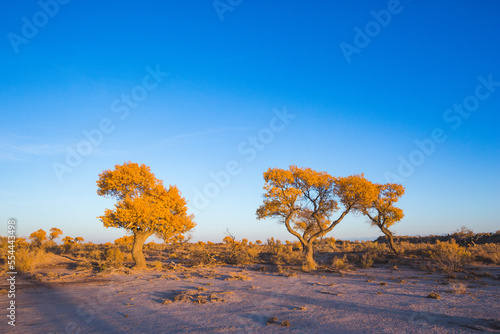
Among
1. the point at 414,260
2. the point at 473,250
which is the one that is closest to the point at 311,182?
the point at 414,260

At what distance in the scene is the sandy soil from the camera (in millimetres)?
7293

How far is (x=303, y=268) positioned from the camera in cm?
1848

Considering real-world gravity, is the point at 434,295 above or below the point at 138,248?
below

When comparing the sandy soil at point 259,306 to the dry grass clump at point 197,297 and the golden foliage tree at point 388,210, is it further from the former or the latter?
the golden foliage tree at point 388,210

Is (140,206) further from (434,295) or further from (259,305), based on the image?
(434,295)

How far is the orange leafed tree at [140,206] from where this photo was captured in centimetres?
1767

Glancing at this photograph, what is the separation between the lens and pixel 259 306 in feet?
31.1

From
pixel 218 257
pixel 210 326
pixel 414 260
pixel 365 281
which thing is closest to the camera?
pixel 210 326

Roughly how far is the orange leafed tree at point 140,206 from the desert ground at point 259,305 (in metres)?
3.67

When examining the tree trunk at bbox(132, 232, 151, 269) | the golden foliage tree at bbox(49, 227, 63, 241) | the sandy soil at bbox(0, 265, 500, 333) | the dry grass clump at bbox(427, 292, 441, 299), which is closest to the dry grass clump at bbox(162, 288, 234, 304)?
the sandy soil at bbox(0, 265, 500, 333)

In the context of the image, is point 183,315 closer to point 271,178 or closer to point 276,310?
point 276,310

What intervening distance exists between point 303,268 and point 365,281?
4.94 meters

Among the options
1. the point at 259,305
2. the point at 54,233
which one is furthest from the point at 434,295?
the point at 54,233

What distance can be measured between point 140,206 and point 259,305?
36.4 ft
